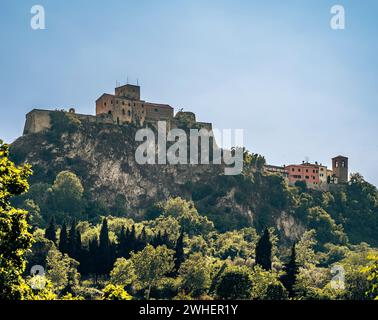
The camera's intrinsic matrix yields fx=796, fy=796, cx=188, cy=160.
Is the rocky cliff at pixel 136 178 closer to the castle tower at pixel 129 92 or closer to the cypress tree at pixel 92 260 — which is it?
the castle tower at pixel 129 92

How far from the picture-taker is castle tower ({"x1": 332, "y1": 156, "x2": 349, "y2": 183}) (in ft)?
621

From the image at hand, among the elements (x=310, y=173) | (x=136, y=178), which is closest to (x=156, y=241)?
(x=136, y=178)

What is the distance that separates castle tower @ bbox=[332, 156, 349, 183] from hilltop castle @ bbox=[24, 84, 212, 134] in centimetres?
3935

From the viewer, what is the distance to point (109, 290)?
34000 millimetres

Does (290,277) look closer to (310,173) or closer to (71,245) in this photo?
(71,245)

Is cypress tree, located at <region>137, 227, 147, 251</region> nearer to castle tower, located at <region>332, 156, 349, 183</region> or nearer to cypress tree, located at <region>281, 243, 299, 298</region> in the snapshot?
cypress tree, located at <region>281, 243, 299, 298</region>

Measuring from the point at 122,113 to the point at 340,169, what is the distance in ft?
184

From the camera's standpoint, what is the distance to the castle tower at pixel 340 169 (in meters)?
189

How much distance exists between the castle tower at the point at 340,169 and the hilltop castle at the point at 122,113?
3935 centimetres

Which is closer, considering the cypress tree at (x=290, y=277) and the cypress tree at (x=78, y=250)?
the cypress tree at (x=290, y=277)

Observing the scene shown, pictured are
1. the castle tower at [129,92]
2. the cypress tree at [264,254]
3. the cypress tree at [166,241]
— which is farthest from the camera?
the castle tower at [129,92]

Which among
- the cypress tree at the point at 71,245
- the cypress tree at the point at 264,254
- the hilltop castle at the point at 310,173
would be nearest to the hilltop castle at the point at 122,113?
the hilltop castle at the point at 310,173

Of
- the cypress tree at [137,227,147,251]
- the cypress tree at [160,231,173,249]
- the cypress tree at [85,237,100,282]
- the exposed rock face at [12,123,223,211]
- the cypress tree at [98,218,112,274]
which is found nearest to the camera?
the cypress tree at [85,237,100,282]

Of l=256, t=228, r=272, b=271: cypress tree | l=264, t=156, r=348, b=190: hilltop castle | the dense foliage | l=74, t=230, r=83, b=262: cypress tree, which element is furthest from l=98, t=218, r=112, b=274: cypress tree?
l=264, t=156, r=348, b=190: hilltop castle
